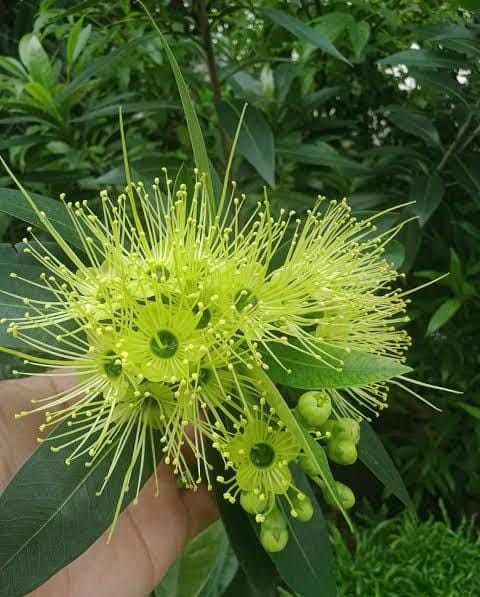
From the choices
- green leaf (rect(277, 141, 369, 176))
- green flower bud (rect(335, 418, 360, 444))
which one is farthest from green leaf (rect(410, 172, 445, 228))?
green flower bud (rect(335, 418, 360, 444))

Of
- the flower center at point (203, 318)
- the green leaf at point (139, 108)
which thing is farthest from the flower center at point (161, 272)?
the green leaf at point (139, 108)

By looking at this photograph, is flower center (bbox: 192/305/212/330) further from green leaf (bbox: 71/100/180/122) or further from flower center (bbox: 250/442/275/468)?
green leaf (bbox: 71/100/180/122)

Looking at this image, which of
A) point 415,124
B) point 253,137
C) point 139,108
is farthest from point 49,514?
point 415,124

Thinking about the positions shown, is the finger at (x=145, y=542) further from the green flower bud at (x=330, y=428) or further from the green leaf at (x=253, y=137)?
the green leaf at (x=253, y=137)

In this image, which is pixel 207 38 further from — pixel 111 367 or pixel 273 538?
pixel 273 538

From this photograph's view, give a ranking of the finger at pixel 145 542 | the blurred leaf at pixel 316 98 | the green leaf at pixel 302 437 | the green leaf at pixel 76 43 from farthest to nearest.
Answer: the blurred leaf at pixel 316 98
the green leaf at pixel 76 43
the finger at pixel 145 542
the green leaf at pixel 302 437
